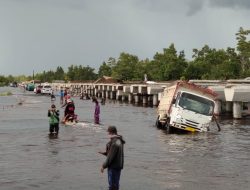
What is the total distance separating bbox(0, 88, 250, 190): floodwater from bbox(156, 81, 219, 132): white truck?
765mm

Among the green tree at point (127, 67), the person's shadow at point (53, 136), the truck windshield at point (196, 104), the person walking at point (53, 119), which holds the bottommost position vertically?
the person's shadow at point (53, 136)

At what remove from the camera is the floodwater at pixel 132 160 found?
14791 mm

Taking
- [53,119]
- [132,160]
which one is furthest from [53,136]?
[132,160]

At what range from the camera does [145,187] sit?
14.2 meters

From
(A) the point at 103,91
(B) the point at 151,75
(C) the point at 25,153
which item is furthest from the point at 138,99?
(C) the point at 25,153

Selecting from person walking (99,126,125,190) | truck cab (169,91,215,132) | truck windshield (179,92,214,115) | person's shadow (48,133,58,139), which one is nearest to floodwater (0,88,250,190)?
person's shadow (48,133,58,139)

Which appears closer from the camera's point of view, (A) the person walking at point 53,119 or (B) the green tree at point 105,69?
(A) the person walking at point 53,119

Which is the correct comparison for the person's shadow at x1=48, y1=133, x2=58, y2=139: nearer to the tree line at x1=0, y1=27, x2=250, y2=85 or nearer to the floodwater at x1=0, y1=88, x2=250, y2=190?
the floodwater at x1=0, y1=88, x2=250, y2=190

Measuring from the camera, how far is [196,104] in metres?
29.4

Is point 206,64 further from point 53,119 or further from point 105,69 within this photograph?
point 105,69

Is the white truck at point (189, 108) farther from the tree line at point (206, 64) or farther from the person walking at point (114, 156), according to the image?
the tree line at point (206, 64)

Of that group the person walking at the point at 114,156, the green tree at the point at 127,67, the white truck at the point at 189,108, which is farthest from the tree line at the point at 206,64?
the person walking at the point at 114,156

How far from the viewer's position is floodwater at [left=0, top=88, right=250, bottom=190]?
14.8 meters

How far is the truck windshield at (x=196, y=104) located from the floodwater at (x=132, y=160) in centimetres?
133
